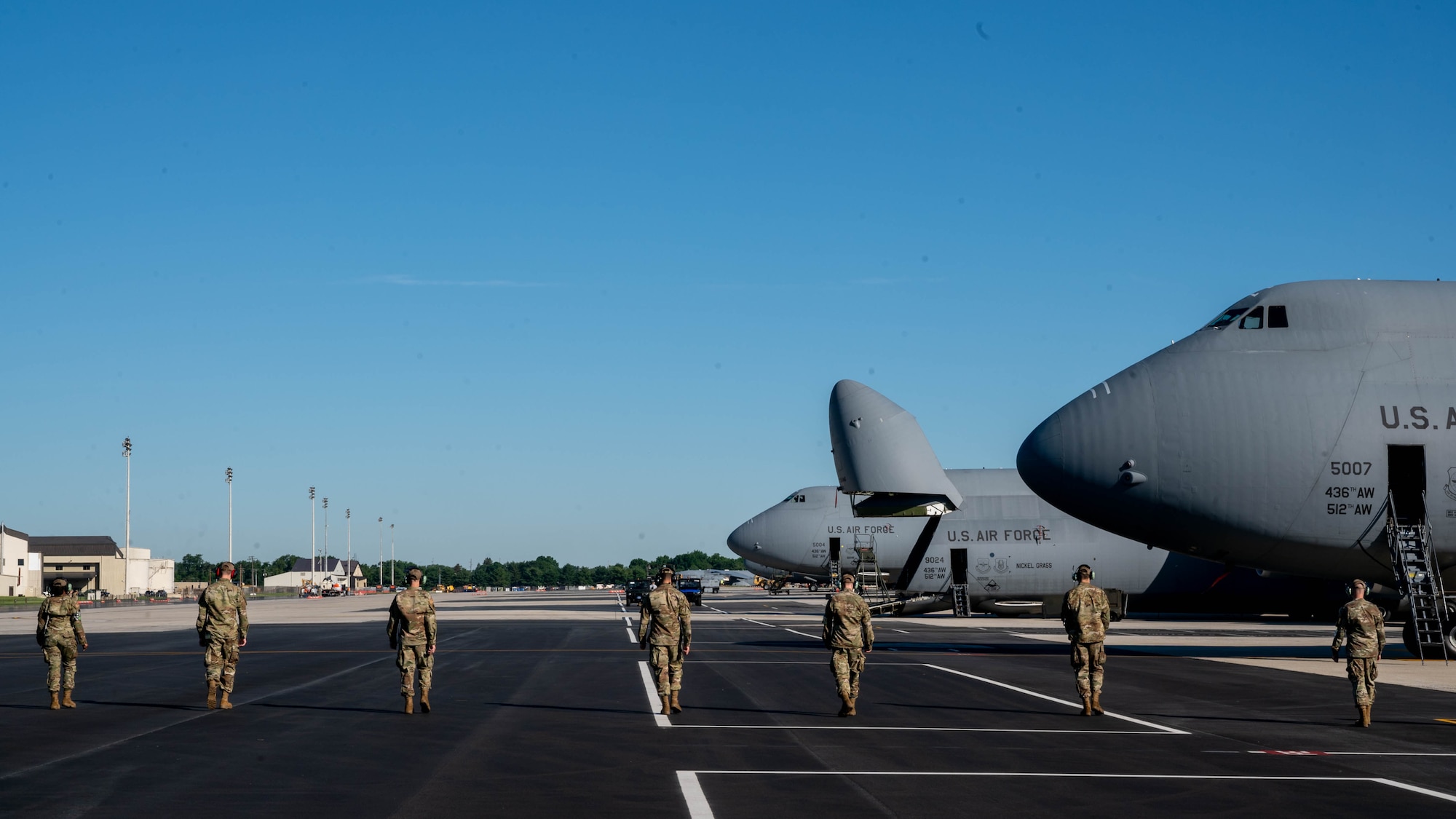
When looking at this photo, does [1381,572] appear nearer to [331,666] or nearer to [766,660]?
[766,660]

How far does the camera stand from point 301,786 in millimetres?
11328

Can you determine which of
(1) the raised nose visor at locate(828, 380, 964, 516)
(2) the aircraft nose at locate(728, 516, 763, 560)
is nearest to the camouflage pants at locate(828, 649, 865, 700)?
(1) the raised nose visor at locate(828, 380, 964, 516)

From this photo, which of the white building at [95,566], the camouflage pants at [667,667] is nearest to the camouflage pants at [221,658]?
the camouflage pants at [667,667]

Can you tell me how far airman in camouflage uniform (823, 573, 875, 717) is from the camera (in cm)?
1719

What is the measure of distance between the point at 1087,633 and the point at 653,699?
657cm

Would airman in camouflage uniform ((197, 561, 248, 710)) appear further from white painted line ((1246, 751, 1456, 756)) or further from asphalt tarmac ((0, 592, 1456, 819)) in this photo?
white painted line ((1246, 751, 1456, 756))

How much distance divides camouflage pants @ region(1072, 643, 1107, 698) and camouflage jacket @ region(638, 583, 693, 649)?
519 centimetres

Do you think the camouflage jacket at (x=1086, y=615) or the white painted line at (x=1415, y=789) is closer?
the white painted line at (x=1415, y=789)

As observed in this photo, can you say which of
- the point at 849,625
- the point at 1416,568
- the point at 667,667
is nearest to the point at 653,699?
the point at 667,667

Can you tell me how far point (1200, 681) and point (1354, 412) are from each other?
244 inches

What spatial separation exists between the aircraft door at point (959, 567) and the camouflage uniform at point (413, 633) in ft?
111

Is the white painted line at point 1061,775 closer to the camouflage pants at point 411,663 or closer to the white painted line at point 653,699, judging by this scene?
the white painted line at point 653,699

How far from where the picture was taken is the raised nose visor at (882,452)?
46625mm

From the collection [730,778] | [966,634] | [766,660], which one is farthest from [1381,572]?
[730,778]
